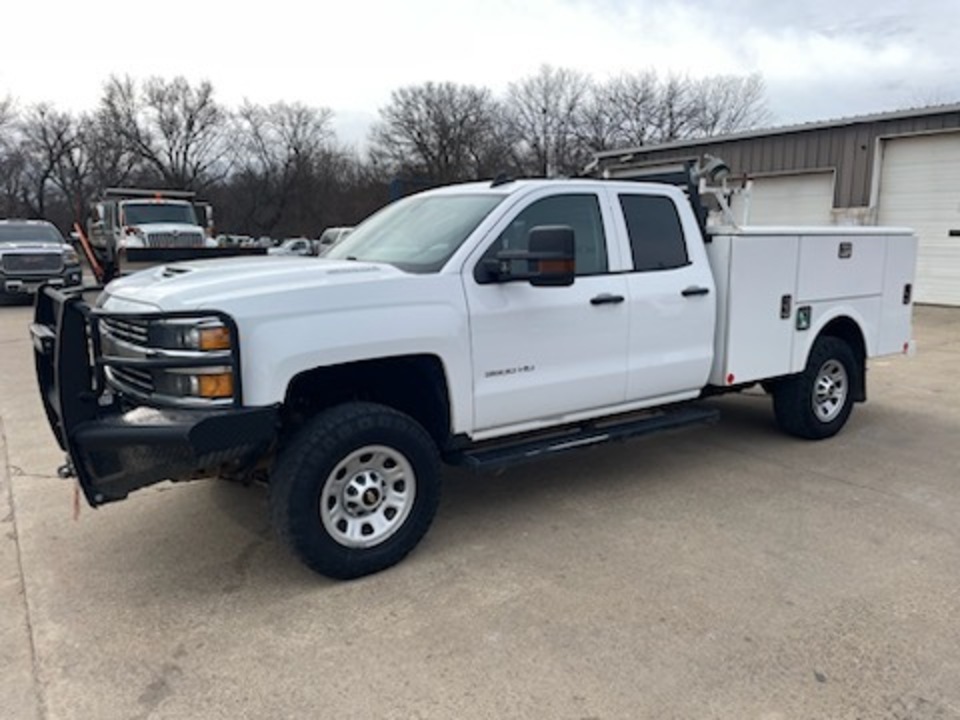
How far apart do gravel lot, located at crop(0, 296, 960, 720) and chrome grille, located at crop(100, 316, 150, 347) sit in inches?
49.4

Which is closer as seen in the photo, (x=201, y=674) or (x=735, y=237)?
(x=201, y=674)

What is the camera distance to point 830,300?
5941mm

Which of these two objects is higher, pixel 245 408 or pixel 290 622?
pixel 245 408

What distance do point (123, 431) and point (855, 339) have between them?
564 cm

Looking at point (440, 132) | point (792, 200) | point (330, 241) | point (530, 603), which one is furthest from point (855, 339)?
point (440, 132)

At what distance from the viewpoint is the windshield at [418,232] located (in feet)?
13.8

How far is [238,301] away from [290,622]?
1469 mm

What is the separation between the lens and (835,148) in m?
16.8

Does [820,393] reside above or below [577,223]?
below

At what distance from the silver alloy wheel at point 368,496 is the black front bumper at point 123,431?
1.38 feet

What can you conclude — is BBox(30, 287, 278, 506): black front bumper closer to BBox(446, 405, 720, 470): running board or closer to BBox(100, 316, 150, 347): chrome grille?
BBox(100, 316, 150, 347): chrome grille

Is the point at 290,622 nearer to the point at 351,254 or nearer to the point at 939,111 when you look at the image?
the point at 351,254

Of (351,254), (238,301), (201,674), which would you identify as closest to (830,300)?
(351,254)

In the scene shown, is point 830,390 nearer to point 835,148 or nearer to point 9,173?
point 835,148
